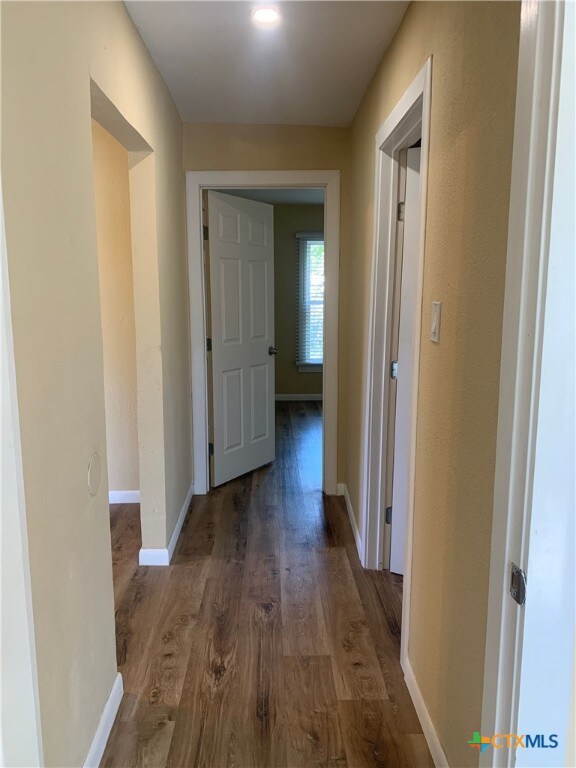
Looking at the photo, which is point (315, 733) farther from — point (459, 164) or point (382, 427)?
point (459, 164)

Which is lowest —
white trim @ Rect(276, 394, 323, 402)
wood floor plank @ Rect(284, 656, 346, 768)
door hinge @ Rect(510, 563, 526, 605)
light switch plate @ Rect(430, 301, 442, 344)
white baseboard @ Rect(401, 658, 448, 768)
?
wood floor plank @ Rect(284, 656, 346, 768)

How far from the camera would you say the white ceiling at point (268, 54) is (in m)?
1.90

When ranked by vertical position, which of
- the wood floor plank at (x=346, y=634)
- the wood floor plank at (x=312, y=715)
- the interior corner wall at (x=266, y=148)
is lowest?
the wood floor plank at (x=312, y=715)

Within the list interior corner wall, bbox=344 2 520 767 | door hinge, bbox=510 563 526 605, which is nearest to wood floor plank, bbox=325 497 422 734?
interior corner wall, bbox=344 2 520 767

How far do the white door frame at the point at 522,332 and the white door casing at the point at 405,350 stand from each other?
4.20ft

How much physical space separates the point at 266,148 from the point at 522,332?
2862 mm

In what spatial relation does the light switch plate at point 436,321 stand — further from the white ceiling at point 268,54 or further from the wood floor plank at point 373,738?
the wood floor plank at point 373,738

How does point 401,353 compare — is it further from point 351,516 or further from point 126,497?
point 126,497

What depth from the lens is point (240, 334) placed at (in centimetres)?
384

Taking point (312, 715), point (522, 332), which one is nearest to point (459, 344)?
point (522, 332)

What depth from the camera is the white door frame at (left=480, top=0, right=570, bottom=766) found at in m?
0.74

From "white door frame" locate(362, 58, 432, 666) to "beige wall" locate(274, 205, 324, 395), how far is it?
3890 millimetres

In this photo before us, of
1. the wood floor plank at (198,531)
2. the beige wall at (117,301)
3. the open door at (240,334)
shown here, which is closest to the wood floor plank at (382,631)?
the wood floor plank at (198,531)

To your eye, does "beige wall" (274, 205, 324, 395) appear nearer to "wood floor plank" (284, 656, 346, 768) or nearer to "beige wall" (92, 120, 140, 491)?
"beige wall" (92, 120, 140, 491)
